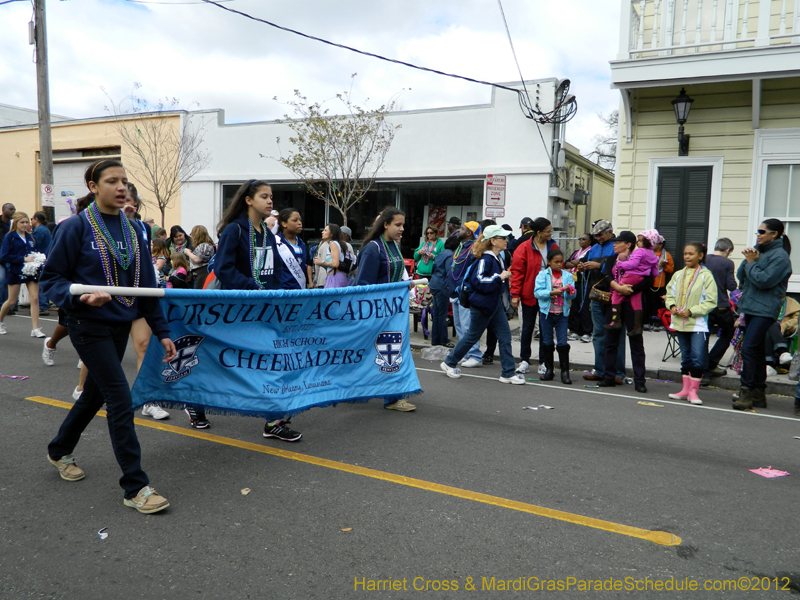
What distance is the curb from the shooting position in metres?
8.12

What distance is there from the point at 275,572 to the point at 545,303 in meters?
5.77

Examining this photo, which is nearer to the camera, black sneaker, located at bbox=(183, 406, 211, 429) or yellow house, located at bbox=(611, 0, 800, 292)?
black sneaker, located at bbox=(183, 406, 211, 429)

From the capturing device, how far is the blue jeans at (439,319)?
1059 centimetres

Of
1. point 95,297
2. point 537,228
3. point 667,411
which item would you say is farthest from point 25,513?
point 537,228

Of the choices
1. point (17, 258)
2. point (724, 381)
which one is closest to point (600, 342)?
point (724, 381)

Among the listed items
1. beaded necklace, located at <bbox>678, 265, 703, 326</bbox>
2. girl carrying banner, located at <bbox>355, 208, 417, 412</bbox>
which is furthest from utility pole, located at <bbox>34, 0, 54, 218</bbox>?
beaded necklace, located at <bbox>678, 265, 703, 326</bbox>

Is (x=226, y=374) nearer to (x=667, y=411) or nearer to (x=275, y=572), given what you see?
(x=275, y=572)

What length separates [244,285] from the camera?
4.89m

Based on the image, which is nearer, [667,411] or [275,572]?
[275,572]

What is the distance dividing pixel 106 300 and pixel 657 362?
7.98m

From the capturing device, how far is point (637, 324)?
7809mm

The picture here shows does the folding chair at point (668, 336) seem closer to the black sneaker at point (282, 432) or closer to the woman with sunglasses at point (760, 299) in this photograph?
the woman with sunglasses at point (760, 299)

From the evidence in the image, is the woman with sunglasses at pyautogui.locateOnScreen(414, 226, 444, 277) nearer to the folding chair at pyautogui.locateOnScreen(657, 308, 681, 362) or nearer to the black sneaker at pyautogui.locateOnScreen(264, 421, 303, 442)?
the folding chair at pyautogui.locateOnScreen(657, 308, 681, 362)

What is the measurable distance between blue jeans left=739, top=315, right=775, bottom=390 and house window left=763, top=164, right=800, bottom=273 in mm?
5247
